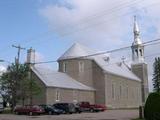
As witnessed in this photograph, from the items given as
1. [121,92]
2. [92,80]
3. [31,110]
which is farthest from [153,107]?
[121,92]

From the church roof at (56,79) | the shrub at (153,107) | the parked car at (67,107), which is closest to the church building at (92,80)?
the church roof at (56,79)

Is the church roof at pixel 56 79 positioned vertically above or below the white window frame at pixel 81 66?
below

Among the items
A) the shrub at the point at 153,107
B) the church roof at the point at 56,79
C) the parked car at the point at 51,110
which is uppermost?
the church roof at the point at 56,79

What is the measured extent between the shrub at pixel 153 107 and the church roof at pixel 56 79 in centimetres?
4153

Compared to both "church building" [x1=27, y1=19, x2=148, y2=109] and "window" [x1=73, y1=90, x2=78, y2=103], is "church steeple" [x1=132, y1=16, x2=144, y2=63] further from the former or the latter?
"window" [x1=73, y1=90, x2=78, y2=103]

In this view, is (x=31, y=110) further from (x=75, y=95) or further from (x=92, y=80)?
(x=92, y=80)

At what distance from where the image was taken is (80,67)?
8150 cm

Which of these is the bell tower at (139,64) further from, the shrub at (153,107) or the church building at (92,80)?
the shrub at (153,107)

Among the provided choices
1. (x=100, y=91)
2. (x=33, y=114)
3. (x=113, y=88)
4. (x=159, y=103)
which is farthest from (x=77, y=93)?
(x=159, y=103)

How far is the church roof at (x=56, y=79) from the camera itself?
65812 millimetres

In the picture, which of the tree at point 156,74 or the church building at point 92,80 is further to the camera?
the tree at point 156,74

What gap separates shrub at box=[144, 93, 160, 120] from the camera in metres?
22.7

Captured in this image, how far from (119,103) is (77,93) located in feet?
55.3

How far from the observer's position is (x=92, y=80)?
81.1 meters
